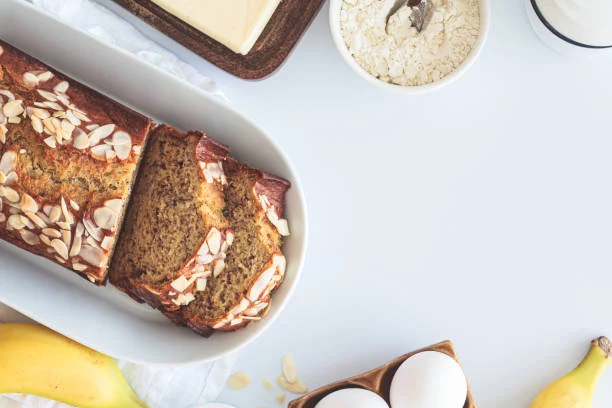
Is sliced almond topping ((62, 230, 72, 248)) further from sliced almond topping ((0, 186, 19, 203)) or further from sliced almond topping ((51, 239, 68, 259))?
sliced almond topping ((0, 186, 19, 203))

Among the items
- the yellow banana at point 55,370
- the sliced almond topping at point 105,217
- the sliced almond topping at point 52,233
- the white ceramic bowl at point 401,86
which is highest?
the white ceramic bowl at point 401,86

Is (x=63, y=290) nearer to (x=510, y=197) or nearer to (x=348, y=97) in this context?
(x=348, y=97)

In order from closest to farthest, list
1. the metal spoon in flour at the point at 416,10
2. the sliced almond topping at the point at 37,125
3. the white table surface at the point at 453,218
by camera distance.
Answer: the sliced almond topping at the point at 37,125 < the metal spoon in flour at the point at 416,10 < the white table surface at the point at 453,218

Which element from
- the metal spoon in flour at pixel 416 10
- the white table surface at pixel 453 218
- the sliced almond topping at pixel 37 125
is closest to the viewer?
the sliced almond topping at pixel 37 125

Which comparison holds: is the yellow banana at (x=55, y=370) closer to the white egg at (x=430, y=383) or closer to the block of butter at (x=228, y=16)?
the white egg at (x=430, y=383)

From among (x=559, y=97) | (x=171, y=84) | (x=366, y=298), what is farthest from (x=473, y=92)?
(x=171, y=84)

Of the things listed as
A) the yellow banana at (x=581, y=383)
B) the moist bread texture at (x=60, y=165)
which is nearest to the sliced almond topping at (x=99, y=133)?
the moist bread texture at (x=60, y=165)

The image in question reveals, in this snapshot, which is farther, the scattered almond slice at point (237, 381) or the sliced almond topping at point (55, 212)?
the scattered almond slice at point (237, 381)

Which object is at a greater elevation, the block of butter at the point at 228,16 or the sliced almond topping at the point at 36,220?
the block of butter at the point at 228,16
